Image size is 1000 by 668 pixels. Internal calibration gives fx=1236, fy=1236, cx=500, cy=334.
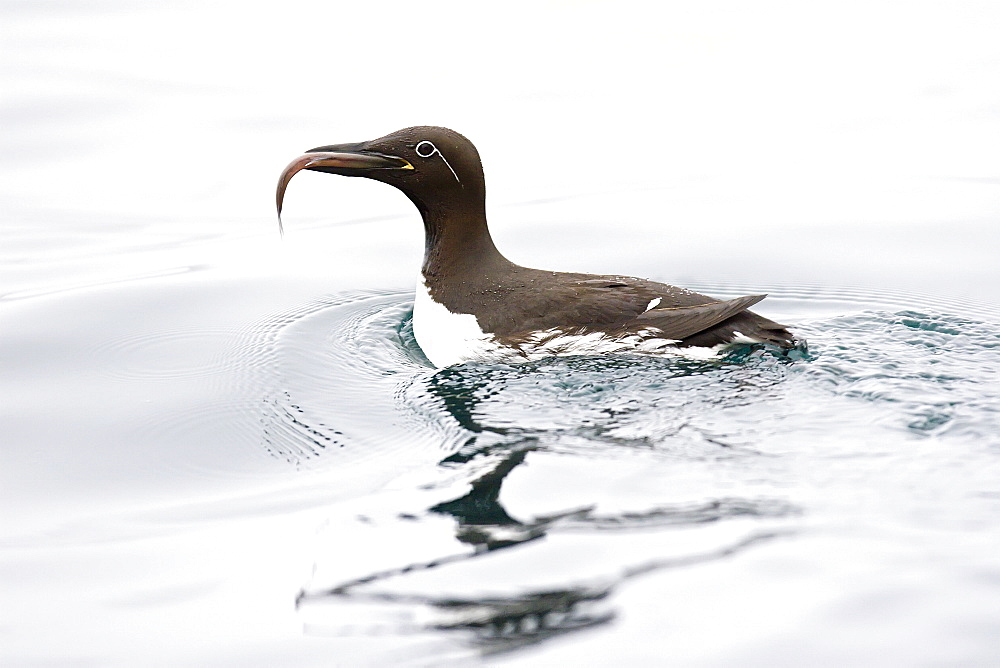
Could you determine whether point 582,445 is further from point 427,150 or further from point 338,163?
point 338,163

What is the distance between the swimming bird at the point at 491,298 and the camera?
19.5 ft

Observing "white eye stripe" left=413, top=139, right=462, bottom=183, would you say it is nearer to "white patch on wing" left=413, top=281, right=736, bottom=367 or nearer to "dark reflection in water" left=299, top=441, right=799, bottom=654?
"white patch on wing" left=413, top=281, right=736, bottom=367

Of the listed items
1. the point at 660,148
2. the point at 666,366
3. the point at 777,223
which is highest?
the point at 660,148

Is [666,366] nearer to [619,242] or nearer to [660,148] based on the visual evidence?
[619,242]

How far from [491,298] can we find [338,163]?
105 cm

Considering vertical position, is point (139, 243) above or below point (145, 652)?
above

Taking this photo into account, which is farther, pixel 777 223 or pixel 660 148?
pixel 660 148

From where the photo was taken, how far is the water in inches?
148

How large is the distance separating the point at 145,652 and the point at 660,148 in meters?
7.93

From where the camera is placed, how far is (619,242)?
8.73 metres

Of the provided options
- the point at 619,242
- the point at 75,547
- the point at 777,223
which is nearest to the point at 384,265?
the point at 619,242

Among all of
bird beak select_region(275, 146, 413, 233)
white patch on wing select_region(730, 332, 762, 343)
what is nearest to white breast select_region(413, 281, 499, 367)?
bird beak select_region(275, 146, 413, 233)

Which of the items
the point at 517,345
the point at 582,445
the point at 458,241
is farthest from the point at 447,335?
the point at 582,445

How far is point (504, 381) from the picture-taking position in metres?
5.84
